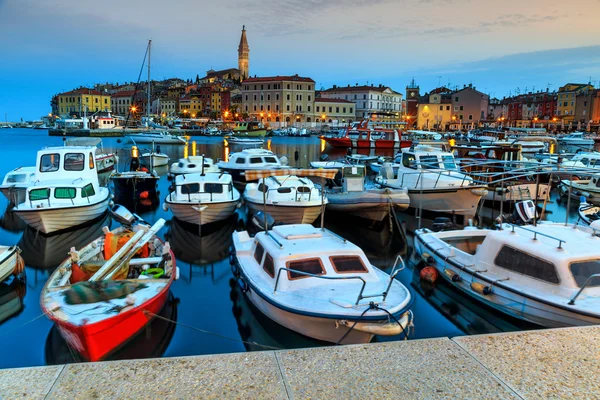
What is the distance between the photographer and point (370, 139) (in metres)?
64.1

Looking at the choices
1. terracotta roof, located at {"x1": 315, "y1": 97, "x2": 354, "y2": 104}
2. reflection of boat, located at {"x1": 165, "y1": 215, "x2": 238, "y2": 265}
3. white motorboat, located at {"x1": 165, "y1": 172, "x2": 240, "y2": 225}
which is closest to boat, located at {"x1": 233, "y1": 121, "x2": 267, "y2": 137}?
terracotta roof, located at {"x1": 315, "y1": 97, "x2": 354, "y2": 104}

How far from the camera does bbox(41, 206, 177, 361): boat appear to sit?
7668 mm

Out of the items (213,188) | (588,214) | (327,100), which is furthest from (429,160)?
(327,100)

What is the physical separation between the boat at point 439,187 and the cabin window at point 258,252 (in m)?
10.2

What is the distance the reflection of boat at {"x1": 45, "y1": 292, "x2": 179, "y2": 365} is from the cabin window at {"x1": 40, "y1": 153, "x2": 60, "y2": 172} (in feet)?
36.7

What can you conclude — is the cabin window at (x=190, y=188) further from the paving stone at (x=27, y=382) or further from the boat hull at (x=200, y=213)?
the paving stone at (x=27, y=382)

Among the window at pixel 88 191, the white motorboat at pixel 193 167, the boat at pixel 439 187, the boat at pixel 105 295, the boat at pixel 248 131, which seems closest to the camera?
the boat at pixel 105 295

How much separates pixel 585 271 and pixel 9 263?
12.7 m

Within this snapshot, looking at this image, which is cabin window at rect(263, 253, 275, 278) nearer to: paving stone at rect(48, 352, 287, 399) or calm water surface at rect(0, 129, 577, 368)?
calm water surface at rect(0, 129, 577, 368)

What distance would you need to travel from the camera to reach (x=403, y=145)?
2451 inches

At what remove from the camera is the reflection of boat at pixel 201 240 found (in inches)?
608

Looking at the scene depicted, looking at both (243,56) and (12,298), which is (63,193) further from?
(243,56)

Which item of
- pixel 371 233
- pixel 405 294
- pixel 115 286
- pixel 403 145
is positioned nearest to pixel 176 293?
pixel 115 286

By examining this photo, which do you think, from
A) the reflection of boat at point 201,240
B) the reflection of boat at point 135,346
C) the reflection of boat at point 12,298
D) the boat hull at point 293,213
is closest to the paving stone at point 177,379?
the reflection of boat at point 135,346
